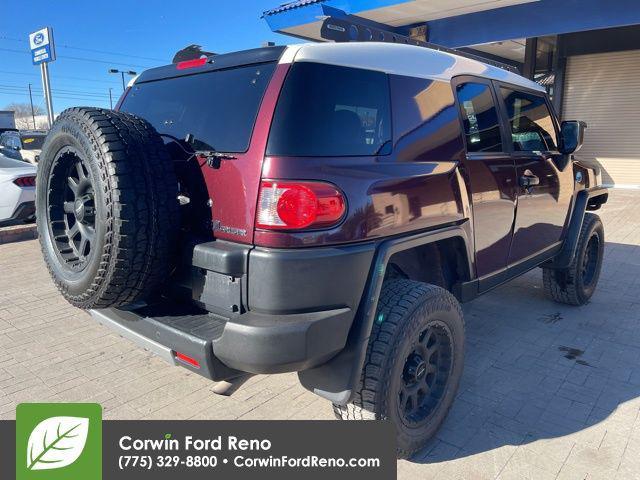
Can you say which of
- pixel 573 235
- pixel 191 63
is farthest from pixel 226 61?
pixel 573 235

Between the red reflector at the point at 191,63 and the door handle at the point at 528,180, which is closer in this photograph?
the red reflector at the point at 191,63

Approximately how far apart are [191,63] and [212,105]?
1.45 feet

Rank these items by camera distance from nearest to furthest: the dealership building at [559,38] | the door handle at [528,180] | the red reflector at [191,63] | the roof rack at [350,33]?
the red reflector at [191,63]
the roof rack at [350,33]
the door handle at [528,180]
the dealership building at [559,38]

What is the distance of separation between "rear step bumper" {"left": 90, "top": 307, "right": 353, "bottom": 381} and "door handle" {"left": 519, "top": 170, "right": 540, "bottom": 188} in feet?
6.53

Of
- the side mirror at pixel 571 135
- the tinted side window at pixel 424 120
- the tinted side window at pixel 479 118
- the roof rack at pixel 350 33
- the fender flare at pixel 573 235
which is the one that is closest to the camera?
the tinted side window at pixel 424 120

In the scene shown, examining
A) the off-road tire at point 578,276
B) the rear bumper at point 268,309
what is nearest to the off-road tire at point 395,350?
the rear bumper at point 268,309

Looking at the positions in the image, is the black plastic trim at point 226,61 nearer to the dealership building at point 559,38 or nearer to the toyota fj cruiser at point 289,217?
the toyota fj cruiser at point 289,217

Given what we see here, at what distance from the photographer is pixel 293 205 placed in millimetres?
2014

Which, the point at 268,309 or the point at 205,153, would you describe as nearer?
the point at 268,309

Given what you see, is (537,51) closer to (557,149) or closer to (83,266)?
(557,149)

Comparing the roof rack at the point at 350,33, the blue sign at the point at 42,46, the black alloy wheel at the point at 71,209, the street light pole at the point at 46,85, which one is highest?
the blue sign at the point at 42,46

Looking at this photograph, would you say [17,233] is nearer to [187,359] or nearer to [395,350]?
[187,359]

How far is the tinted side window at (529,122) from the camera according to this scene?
3.57 metres

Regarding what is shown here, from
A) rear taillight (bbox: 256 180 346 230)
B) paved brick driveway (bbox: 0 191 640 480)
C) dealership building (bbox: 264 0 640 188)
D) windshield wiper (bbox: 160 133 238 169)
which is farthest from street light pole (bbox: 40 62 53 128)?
rear taillight (bbox: 256 180 346 230)
